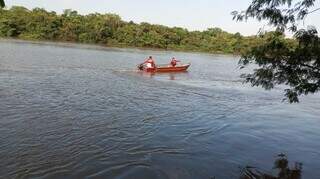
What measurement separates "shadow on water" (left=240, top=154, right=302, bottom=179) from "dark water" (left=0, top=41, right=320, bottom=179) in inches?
12.2

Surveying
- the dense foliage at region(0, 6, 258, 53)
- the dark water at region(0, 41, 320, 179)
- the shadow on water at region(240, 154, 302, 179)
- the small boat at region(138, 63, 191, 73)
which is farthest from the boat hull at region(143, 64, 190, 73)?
the dense foliage at region(0, 6, 258, 53)

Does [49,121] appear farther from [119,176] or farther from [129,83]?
[129,83]

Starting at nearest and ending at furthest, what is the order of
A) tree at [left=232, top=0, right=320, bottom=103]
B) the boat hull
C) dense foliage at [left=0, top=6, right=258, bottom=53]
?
1. tree at [left=232, top=0, right=320, bottom=103]
2. the boat hull
3. dense foliage at [left=0, top=6, right=258, bottom=53]

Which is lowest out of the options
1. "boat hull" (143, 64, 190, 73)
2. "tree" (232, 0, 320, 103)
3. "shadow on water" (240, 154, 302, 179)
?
"boat hull" (143, 64, 190, 73)

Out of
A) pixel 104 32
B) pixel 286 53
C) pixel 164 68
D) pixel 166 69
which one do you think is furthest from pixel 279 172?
pixel 104 32

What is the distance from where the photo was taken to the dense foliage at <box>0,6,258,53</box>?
9506cm

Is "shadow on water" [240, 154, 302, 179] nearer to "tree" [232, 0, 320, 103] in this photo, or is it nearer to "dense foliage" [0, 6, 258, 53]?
"tree" [232, 0, 320, 103]

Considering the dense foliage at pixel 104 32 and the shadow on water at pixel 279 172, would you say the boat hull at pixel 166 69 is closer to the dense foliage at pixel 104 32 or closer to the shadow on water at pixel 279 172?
the shadow on water at pixel 279 172

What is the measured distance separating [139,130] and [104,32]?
8827cm

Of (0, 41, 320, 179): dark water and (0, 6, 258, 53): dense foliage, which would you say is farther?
(0, 6, 258, 53): dense foliage

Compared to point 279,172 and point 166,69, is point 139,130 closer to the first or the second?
point 279,172

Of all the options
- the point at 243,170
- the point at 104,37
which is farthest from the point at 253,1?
the point at 104,37

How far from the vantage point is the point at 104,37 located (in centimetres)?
10225

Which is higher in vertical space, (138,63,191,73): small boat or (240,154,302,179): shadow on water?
(240,154,302,179): shadow on water
